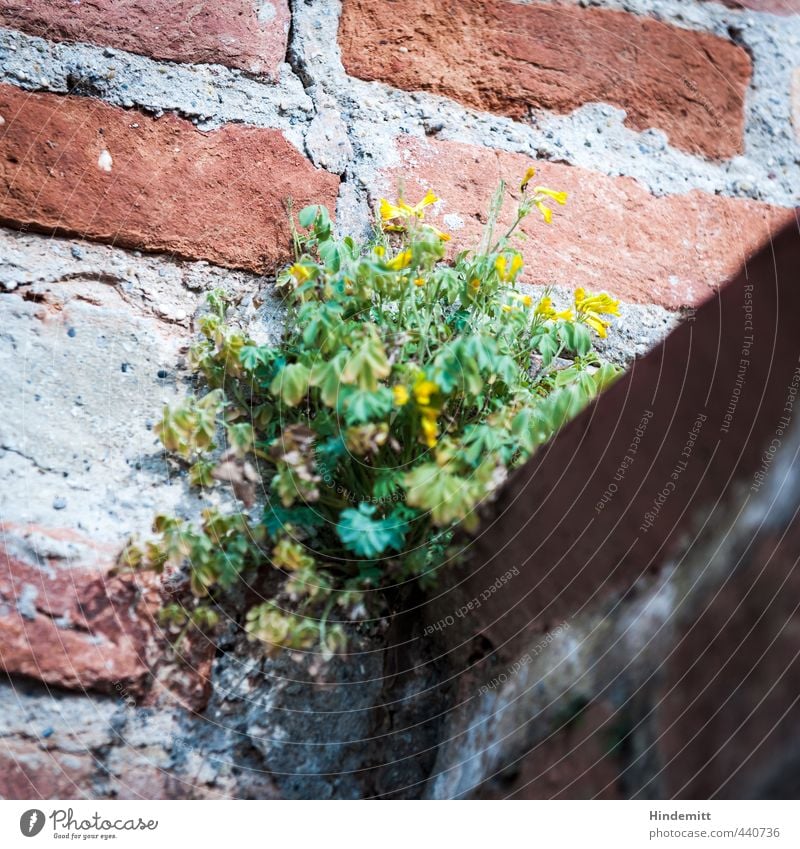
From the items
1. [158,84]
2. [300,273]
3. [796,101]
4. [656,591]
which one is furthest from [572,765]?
[796,101]

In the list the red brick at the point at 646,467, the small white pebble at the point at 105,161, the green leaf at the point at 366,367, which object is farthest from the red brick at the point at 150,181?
the red brick at the point at 646,467

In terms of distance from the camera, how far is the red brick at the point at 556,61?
82 cm

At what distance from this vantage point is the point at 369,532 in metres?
0.58

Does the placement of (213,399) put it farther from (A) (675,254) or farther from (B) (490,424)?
(A) (675,254)

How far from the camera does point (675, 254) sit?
0.87 m

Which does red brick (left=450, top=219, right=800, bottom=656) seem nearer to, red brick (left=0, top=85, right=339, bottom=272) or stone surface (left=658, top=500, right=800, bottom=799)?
stone surface (left=658, top=500, right=800, bottom=799)

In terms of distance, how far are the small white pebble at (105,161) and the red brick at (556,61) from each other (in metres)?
0.27

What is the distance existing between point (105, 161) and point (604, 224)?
52cm

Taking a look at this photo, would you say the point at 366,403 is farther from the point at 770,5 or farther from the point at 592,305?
the point at 770,5

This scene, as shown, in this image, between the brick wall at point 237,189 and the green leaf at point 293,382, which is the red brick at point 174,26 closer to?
the brick wall at point 237,189

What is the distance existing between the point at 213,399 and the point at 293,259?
0.18 m

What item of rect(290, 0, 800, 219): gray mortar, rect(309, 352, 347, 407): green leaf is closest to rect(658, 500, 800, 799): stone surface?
rect(309, 352, 347, 407): green leaf

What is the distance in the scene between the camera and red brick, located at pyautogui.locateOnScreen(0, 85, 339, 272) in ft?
2.32
